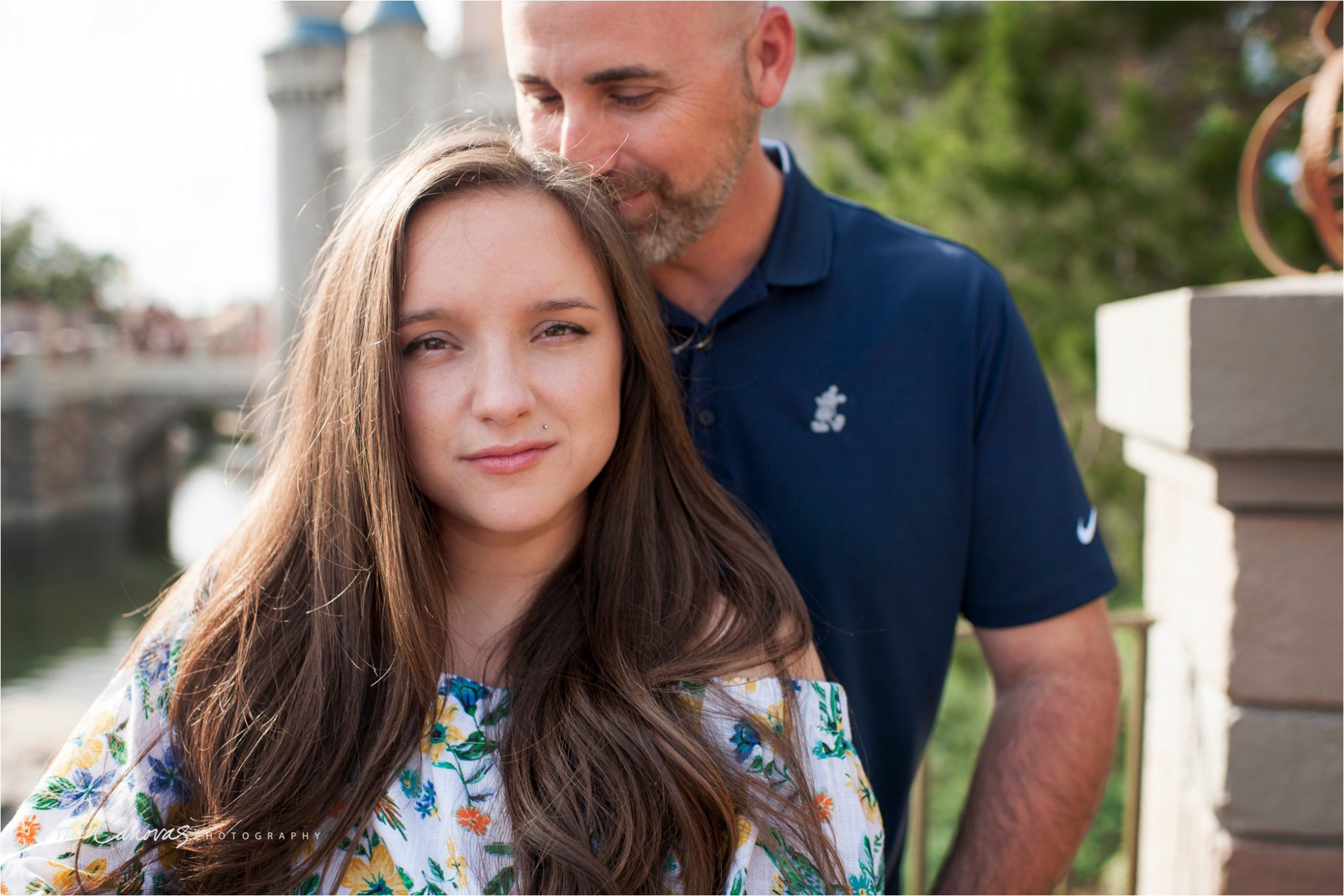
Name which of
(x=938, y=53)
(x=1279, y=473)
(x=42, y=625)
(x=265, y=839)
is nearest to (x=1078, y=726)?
(x=1279, y=473)

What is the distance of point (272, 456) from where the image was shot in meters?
1.54

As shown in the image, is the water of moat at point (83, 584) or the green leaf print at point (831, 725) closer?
the green leaf print at point (831, 725)

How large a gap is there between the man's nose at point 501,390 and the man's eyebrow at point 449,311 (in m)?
0.06

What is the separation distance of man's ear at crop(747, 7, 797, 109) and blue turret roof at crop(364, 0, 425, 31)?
1409 cm

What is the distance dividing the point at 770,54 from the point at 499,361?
872 millimetres

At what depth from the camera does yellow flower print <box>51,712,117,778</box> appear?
1.14 meters

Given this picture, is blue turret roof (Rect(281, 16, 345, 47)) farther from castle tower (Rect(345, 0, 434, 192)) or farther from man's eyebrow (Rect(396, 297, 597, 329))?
man's eyebrow (Rect(396, 297, 597, 329))

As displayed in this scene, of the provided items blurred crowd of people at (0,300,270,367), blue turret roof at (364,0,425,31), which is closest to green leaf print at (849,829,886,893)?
blue turret roof at (364,0,425,31)

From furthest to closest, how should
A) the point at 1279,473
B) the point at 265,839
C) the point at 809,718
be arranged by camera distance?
the point at 1279,473 < the point at 809,718 < the point at 265,839

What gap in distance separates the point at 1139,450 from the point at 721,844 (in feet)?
3.88

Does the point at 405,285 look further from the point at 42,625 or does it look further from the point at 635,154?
the point at 42,625

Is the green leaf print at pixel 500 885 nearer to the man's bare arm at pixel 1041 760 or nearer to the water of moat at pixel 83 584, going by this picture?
the man's bare arm at pixel 1041 760

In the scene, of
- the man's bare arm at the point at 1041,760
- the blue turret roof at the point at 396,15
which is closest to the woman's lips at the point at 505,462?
the man's bare arm at the point at 1041,760

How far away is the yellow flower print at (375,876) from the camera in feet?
3.66
